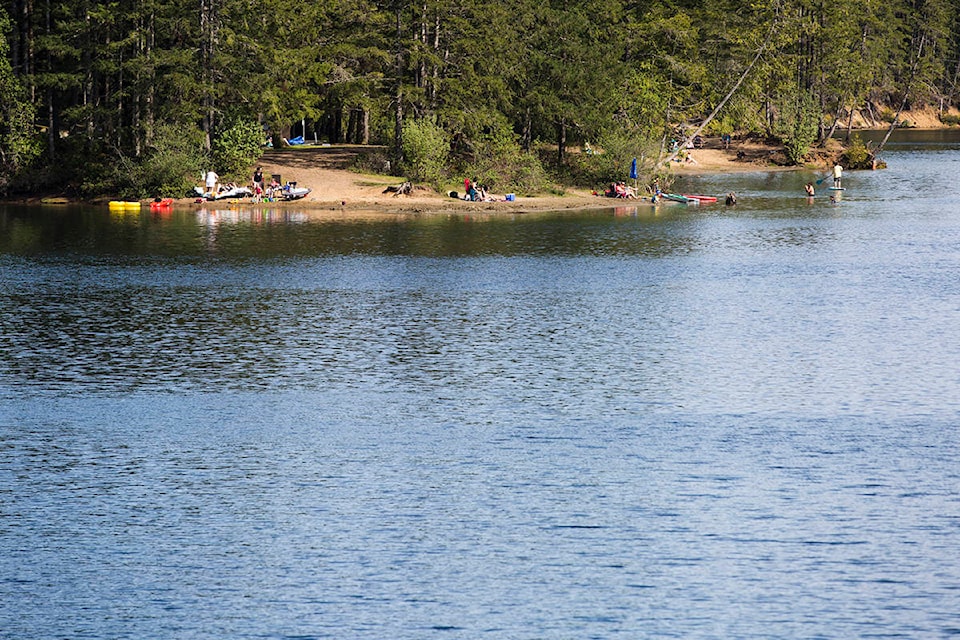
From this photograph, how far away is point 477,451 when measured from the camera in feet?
89.4

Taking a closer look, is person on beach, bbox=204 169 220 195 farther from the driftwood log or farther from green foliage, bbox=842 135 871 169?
green foliage, bbox=842 135 871 169

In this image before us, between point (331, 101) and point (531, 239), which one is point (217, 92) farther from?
point (531, 239)

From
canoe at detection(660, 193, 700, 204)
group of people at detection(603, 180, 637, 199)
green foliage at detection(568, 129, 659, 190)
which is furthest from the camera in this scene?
green foliage at detection(568, 129, 659, 190)

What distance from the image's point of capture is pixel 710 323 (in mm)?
42438

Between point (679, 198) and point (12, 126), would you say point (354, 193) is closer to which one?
point (12, 126)

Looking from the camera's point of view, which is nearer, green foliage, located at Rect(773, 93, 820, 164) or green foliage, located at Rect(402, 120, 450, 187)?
green foliage, located at Rect(402, 120, 450, 187)

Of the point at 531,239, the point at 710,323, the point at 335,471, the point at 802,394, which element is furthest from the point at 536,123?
the point at 335,471

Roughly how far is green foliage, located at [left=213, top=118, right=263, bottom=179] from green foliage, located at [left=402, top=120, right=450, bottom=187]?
944 centimetres

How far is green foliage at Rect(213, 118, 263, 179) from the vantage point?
267ft

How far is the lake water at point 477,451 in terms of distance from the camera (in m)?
19.5

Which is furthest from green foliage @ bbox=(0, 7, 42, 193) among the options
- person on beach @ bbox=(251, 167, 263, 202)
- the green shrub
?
the green shrub

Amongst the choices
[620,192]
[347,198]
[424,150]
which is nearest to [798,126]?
[620,192]

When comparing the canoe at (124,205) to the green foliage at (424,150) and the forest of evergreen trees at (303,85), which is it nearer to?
the forest of evergreen trees at (303,85)

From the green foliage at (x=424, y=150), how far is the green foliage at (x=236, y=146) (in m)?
9.44
